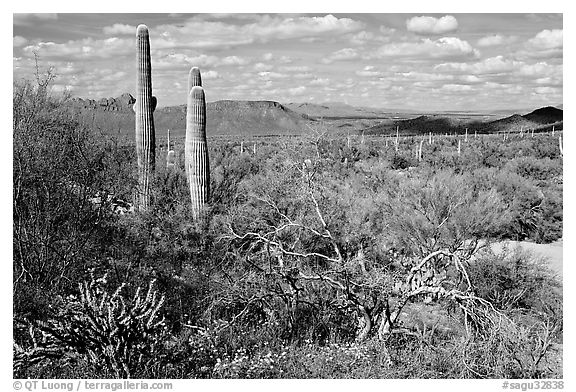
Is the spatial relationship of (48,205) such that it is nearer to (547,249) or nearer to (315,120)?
(547,249)

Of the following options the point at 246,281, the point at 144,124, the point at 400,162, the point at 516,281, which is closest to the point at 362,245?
the point at 246,281

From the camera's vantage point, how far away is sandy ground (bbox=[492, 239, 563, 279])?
1424 centimetres

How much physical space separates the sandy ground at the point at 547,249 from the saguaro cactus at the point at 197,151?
6.23 meters

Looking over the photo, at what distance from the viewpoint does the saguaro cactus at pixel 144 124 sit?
13.3 m

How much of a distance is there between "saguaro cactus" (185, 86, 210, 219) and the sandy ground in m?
6.23

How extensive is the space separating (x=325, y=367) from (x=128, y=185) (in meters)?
6.89

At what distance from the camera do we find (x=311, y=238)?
1202cm

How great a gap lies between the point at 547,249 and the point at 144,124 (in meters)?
10.1

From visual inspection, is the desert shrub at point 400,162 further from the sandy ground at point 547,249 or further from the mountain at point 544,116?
the mountain at point 544,116

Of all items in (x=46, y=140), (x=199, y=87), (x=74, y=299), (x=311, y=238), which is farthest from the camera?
(x=199, y=87)

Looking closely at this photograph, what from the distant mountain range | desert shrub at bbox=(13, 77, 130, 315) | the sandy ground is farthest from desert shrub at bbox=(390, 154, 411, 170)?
desert shrub at bbox=(13, 77, 130, 315)

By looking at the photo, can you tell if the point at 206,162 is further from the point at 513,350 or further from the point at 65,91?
the point at 513,350

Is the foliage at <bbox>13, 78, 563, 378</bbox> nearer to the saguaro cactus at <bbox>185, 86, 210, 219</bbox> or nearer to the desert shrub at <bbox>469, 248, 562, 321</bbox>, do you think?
the desert shrub at <bbox>469, 248, 562, 321</bbox>

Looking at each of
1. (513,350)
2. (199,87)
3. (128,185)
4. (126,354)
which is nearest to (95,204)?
(128,185)
